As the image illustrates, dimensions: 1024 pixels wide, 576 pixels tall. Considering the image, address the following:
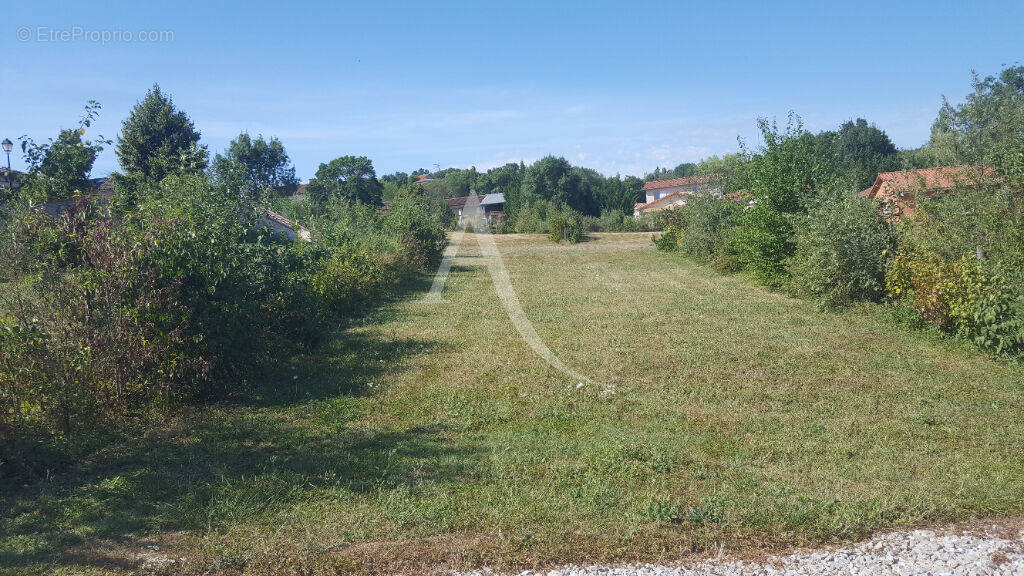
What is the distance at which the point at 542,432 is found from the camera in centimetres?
556

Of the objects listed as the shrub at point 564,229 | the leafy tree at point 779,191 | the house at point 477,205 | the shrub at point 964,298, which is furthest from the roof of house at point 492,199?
the shrub at point 964,298

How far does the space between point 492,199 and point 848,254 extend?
61.9 m

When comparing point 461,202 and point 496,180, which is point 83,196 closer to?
point 461,202

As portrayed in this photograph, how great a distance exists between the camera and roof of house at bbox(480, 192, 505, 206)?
70056 millimetres

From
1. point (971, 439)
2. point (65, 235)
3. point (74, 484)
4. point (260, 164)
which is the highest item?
point (260, 164)

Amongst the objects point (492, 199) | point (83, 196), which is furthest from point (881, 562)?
point (492, 199)

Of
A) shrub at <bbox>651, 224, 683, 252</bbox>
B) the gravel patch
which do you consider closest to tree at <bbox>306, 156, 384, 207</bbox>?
shrub at <bbox>651, 224, 683, 252</bbox>

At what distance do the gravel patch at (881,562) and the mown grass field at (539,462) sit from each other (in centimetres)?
14

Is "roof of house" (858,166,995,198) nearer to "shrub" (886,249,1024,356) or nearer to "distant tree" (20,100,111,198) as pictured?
"shrub" (886,249,1024,356)

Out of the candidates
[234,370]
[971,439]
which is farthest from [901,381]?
[234,370]

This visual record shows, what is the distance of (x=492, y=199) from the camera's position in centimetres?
7206

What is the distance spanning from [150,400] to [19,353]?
4.27 ft

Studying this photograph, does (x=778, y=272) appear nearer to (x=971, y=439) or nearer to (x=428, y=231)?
(x=971, y=439)

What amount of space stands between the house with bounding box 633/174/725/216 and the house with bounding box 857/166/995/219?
39.0ft
